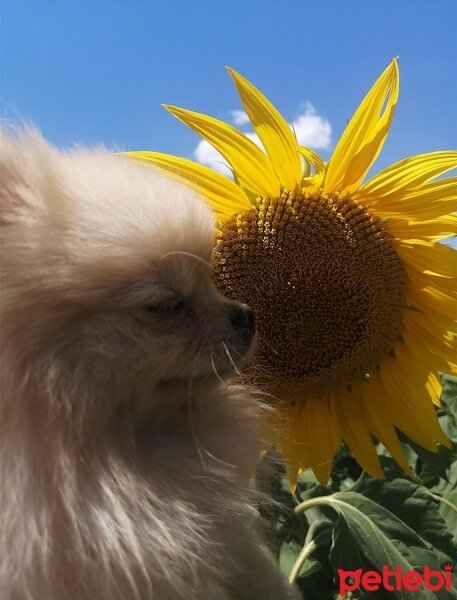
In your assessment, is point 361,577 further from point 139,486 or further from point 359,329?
point 139,486

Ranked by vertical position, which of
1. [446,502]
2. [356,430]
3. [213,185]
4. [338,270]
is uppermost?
[213,185]

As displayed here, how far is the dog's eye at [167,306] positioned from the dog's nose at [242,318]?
0.09 metres

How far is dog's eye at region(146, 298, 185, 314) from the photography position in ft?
3.46

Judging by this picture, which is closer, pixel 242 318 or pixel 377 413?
pixel 242 318

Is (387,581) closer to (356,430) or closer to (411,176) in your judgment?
(356,430)

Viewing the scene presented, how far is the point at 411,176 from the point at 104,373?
31.5 inches

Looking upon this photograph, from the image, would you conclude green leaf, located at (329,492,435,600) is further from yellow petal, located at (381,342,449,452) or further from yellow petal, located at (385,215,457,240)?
yellow petal, located at (385,215,457,240)

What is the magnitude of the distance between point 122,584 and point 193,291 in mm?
444

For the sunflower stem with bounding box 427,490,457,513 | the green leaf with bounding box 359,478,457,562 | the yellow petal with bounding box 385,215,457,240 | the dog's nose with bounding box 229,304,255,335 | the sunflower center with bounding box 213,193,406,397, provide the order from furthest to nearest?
the sunflower stem with bounding box 427,490,457,513 → the green leaf with bounding box 359,478,457,562 → the yellow petal with bounding box 385,215,457,240 → the sunflower center with bounding box 213,193,406,397 → the dog's nose with bounding box 229,304,255,335

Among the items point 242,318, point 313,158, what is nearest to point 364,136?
point 313,158

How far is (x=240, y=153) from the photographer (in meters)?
1.44

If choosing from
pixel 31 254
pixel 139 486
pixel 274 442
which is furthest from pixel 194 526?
pixel 31 254

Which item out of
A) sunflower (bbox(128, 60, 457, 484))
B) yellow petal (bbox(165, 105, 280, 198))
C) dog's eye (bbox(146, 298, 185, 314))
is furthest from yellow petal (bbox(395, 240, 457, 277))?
dog's eye (bbox(146, 298, 185, 314))

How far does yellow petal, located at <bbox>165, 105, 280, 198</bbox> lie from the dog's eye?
0.43 meters
